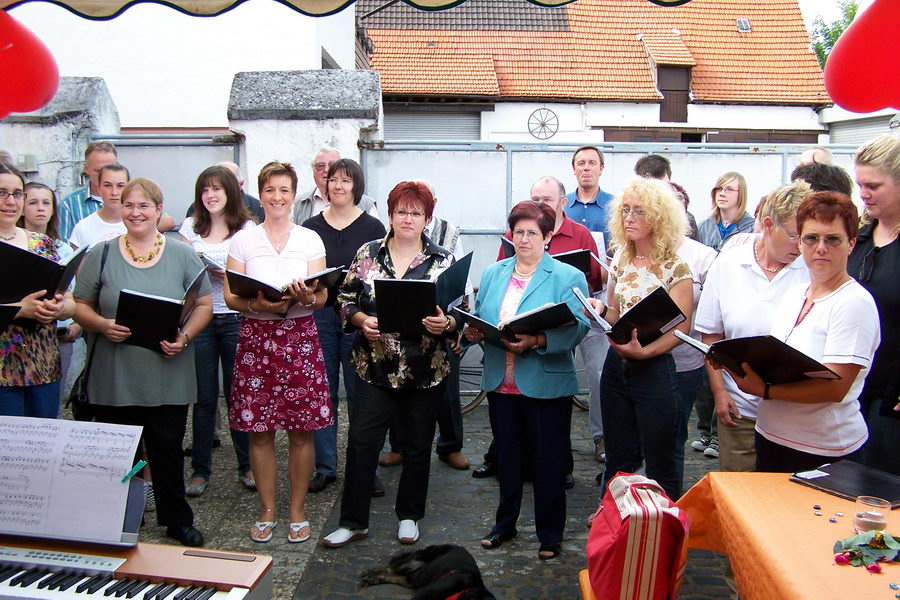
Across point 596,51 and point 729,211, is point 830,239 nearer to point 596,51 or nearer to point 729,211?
point 729,211

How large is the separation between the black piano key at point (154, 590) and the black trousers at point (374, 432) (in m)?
1.90

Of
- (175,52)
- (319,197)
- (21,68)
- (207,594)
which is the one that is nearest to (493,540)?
(207,594)

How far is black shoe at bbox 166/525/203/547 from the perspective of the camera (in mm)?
3949

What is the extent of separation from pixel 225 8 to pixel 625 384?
2.76 m

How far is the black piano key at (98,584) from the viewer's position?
2098mm

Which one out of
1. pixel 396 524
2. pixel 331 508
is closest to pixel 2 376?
pixel 331 508

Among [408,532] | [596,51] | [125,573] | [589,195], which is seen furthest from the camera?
[596,51]

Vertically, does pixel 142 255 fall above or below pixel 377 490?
above

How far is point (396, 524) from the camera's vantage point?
4363 mm

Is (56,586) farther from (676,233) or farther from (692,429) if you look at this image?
(692,429)

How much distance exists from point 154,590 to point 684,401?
9.40 feet

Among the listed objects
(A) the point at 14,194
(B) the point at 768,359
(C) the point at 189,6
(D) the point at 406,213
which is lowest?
(B) the point at 768,359

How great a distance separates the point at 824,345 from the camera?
2738 millimetres

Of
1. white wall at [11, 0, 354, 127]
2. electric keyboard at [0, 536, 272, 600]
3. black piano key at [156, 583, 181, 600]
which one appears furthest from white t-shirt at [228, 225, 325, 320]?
white wall at [11, 0, 354, 127]
